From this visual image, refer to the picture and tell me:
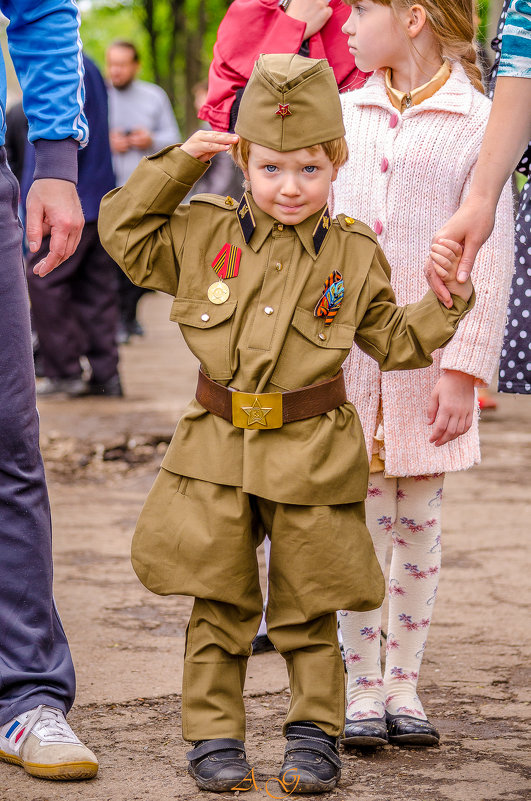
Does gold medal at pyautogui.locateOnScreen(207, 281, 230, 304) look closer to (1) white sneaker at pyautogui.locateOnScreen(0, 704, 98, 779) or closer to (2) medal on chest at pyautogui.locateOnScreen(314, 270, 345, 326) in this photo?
(2) medal on chest at pyautogui.locateOnScreen(314, 270, 345, 326)

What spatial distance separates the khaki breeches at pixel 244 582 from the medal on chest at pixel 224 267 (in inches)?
15.9

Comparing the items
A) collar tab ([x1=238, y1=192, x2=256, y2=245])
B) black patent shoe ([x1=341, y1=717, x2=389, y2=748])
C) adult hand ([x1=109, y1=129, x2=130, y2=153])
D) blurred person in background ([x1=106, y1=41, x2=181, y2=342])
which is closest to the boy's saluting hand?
collar tab ([x1=238, y1=192, x2=256, y2=245])

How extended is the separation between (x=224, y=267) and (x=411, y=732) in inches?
47.0

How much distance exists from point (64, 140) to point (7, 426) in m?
0.71

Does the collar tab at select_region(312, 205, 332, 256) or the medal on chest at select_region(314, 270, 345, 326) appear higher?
the collar tab at select_region(312, 205, 332, 256)

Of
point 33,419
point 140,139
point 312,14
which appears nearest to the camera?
point 33,419

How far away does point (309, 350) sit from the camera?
8.57 ft

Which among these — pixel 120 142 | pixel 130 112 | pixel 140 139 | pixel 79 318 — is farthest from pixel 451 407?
pixel 130 112

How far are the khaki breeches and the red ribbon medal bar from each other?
45cm

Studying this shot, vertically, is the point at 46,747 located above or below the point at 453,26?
below

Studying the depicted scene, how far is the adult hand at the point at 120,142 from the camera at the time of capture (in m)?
10.9

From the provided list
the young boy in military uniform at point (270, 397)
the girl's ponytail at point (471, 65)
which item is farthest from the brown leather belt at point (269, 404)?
the girl's ponytail at point (471, 65)

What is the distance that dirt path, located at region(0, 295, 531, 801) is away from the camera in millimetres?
2691

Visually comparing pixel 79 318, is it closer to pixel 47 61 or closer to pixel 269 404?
pixel 47 61
